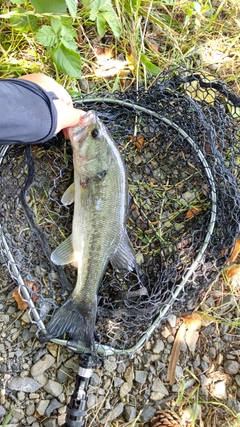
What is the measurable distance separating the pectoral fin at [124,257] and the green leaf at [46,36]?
1.00 metres

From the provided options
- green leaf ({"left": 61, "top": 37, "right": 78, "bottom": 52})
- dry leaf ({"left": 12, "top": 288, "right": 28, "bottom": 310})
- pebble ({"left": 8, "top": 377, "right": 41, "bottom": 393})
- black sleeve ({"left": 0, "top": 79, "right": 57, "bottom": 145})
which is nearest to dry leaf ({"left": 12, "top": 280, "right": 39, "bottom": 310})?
dry leaf ({"left": 12, "top": 288, "right": 28, "bottom": 310})

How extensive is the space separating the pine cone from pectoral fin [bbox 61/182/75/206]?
113cm

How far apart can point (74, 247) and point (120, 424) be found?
907 millimetres

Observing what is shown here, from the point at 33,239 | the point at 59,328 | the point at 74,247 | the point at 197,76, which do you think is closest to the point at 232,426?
the point at 59,328

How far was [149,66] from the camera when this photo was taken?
2561mm

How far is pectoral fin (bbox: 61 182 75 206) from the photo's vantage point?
2250 mm

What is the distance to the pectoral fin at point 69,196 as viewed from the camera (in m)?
2.25

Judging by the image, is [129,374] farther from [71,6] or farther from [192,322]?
[71,6]

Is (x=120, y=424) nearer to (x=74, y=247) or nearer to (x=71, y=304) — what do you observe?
(x=71, y=304)

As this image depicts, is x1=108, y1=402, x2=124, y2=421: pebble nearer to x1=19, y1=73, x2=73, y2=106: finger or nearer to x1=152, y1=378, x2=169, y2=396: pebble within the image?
x1=152, y1=378, x2=169, y2=396: pebble

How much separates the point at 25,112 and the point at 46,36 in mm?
602

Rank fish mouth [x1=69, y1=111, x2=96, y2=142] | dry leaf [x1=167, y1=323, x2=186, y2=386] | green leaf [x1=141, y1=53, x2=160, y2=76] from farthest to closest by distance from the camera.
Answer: green leaf [x1=141, y1=53, x2=160, y2=76], dry leaf [x1=167, y1=323, x2=186, y2=386], fish mouth [x1=69, y1=111, x2=96, y2=142]

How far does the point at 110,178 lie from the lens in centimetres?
216

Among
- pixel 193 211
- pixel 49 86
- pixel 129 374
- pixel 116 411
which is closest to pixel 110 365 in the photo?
pixel 129 374
